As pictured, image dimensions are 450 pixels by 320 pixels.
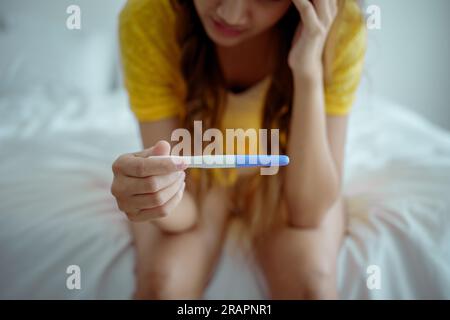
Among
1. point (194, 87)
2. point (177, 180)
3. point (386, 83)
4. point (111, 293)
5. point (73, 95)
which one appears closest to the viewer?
point (177, 180)

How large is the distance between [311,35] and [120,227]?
1.22ft

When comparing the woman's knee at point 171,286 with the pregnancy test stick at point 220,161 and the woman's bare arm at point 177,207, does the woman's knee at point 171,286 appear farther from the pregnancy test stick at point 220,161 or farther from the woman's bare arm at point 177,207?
the pregnancy test stick at point 220,161

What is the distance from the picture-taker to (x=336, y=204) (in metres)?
0.60

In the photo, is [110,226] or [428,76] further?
[428,76]

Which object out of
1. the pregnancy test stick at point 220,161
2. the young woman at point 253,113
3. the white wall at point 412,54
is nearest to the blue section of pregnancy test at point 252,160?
the pregnancy test stick at point 220,161

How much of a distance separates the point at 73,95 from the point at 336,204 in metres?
0.90

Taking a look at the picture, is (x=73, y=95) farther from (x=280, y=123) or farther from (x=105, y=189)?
(x=280, y=123)

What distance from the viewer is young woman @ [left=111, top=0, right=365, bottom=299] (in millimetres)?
505

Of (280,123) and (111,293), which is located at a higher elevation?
(280,123)

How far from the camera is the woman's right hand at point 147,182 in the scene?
0.36m

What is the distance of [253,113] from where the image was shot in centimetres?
64

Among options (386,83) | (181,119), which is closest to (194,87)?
(181,119)

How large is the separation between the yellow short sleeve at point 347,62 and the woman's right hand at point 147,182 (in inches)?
10.8

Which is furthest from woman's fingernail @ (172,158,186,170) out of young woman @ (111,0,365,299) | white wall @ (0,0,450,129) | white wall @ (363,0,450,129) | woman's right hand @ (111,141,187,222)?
white wall @ (363,0,450,129)
